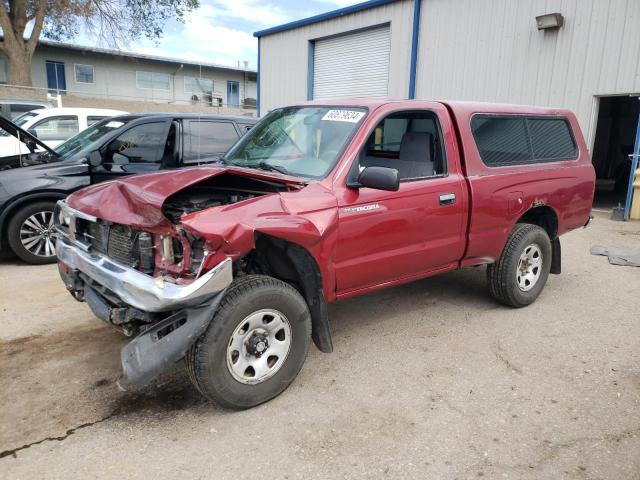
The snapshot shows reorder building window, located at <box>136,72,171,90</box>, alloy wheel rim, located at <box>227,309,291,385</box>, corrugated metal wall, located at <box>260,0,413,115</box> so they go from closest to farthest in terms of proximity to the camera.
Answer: alloy wheel rim, located at <box>227,309,291,385</box>
corrugated metal wall, located at <box>260,0,413,115</box>
building window, located at <box>136,72,171,90</box>

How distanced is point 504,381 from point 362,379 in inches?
39.0

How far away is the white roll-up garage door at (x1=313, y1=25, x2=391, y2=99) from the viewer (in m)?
14.8

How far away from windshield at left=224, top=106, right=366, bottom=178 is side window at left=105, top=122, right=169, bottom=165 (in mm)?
2529

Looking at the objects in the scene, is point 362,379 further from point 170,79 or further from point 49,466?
point 170,79

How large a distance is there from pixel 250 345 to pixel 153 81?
1311 inches

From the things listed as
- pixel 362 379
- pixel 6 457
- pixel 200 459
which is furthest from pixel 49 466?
pixel 362 379

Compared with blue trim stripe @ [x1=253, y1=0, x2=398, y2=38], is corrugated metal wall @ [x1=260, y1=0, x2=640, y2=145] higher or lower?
lower

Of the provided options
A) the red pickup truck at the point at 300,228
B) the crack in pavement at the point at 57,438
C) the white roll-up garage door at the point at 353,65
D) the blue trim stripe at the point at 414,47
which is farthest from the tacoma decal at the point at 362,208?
the white roll-up garage door at the point at 353,65

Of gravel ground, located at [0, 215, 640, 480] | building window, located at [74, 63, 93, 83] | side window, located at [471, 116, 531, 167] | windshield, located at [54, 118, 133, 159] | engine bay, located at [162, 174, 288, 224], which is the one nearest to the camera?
gravel ground, located at [0, 215, 640, 480]

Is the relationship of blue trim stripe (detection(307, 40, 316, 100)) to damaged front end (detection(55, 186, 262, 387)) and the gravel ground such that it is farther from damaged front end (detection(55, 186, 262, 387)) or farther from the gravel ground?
damaged front end (detection(55, 186, 262, 387))

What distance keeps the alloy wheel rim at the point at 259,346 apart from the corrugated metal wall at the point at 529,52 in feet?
32.0

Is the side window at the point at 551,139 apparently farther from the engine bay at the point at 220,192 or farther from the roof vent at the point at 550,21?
the roof vent at the point at 550,21

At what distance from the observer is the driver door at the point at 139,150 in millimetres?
6477

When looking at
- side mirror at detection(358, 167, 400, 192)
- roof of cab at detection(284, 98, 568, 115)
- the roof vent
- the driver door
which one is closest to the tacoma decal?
side mirror at detection(358, 167, 400, 192)
